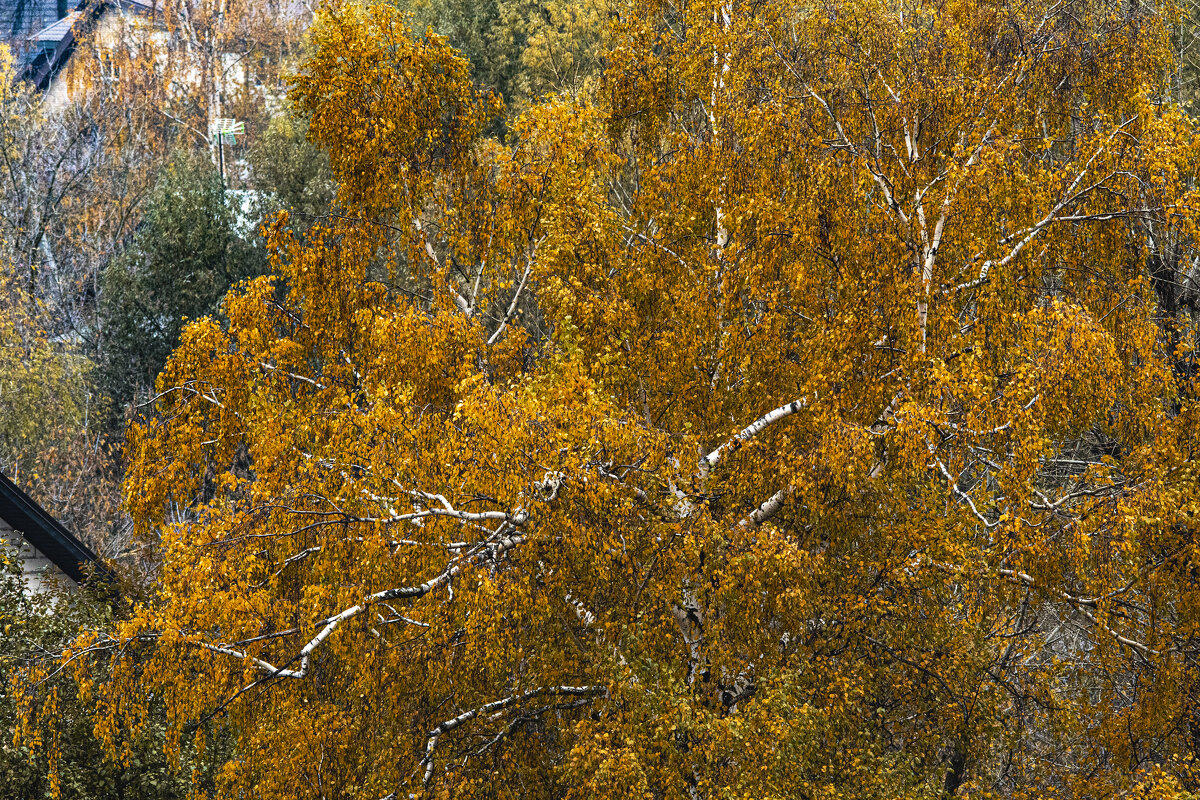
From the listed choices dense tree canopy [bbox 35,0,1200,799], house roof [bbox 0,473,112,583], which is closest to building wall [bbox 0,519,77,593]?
house roof [bbox 0,473,112,583]

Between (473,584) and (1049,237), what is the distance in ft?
→ 21.1

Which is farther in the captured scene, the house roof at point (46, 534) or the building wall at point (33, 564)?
the building wall at point (33, 564)

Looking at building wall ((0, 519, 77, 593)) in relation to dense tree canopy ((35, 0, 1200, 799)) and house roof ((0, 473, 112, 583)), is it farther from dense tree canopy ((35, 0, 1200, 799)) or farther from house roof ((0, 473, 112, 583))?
dense tree canopy ((35, 0, 1200, 799))

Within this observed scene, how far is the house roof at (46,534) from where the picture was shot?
559 inches

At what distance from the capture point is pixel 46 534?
1481 cm

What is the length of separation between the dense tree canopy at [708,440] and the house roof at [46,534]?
7.83 ft

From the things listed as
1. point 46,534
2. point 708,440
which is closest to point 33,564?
point 46,534

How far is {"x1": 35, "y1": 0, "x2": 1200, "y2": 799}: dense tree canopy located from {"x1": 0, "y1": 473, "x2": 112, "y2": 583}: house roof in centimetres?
239

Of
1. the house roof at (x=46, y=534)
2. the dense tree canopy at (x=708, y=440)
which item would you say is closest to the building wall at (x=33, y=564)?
the house roof at (x=46, y=534)

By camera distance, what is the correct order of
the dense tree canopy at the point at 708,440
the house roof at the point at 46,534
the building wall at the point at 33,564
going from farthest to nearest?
the building wall at the point at 33,564 → the house roof at the point at 46,534 → the dense tree canopy at the point at 708,440

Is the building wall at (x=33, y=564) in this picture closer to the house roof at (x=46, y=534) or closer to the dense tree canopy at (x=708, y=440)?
the house roof at (x=46, y=534)

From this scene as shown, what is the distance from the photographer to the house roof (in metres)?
14.2

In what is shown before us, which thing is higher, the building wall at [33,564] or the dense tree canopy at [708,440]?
the dense tree canopy at [708,440]

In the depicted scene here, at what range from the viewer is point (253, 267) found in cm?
2888
